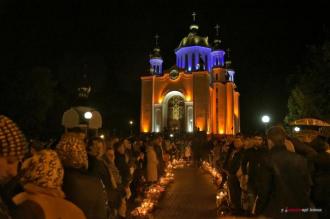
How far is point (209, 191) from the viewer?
47.7 ft

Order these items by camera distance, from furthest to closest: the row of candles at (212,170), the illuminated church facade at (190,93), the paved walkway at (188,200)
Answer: the illuminated church facade at (190,93), the row of candles at (212,170), the paved walkway at (188,200)

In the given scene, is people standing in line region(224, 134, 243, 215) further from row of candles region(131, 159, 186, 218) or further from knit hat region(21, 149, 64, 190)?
knit hat region(21, 149, 64, 190)

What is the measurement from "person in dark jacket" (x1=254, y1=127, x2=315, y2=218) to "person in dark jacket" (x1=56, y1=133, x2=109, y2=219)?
216 centimetres

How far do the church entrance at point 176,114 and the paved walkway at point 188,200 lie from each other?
3746 centimetres

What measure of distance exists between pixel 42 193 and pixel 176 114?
5381 cm

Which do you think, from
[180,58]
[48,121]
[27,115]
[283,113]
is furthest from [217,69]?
[27,115]

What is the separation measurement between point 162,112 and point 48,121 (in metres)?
18.2

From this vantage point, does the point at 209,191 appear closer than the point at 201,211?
No

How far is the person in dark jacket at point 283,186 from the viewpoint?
16.3 ft

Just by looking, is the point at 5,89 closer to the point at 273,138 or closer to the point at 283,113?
the point at 273,138

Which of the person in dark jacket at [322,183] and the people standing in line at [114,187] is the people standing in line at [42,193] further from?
the person in dark jacket at [322,183]

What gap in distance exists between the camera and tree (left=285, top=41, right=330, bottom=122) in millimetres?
29038

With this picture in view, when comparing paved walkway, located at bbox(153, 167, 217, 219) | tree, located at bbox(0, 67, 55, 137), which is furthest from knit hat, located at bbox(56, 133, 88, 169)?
tree, located at bbox(0, 67, 55, 137)

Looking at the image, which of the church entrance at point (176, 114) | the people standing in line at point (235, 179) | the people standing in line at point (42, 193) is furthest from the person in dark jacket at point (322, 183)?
the church entrance at point (176, 114)
